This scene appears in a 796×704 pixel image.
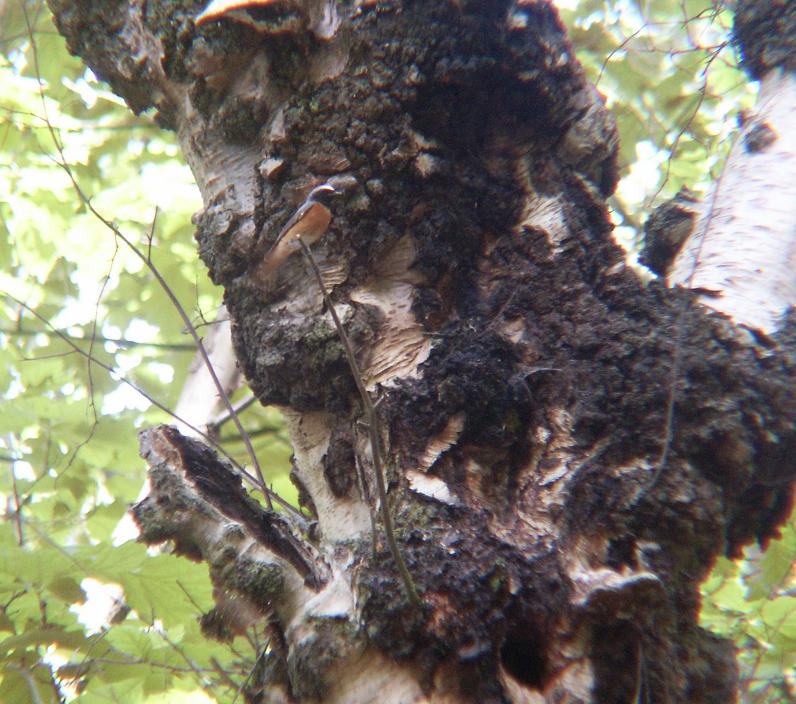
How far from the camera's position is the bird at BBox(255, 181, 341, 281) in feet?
3.90

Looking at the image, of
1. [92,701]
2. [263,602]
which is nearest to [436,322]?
[263,602]

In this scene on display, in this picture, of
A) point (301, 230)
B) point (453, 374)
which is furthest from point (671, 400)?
point (301, 230)

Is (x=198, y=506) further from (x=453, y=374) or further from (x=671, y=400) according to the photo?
(x=671, y=400)

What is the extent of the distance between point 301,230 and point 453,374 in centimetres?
42

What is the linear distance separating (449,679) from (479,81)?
3.92 feet

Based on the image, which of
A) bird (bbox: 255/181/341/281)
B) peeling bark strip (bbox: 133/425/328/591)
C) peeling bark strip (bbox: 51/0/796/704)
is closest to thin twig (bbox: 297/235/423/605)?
peeling bark strip (bbox: 51/0/796/704)

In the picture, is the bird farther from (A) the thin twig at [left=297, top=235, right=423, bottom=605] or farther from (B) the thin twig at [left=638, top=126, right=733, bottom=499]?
(B) the thin twig at [left=638, top=126, right=733, bottom=499]

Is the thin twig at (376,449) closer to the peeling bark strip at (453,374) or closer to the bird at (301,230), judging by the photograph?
the peeling bark strip at (453,374)

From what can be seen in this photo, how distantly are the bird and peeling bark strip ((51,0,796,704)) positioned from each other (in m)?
0.02

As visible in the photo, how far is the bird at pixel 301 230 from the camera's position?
3.90ft

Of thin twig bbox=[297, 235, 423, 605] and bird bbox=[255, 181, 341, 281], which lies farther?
bird bbox=[255, 181, 341, 281]

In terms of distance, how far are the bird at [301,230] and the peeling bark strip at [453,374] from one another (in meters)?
0.02

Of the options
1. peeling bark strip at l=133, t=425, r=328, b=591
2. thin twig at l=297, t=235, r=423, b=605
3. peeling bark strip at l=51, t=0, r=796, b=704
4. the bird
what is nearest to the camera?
thin twig at l=297, t=235, r=423, b=605

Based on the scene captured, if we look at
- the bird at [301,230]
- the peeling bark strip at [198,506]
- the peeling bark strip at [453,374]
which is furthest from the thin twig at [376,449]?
the bird at [301,230]
